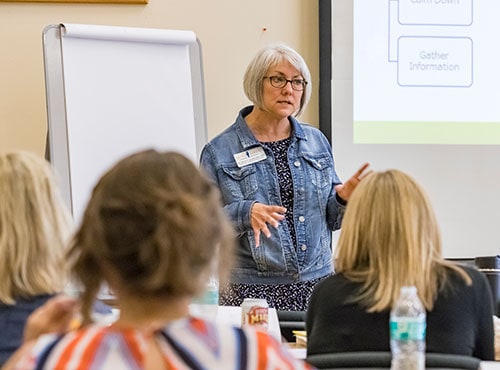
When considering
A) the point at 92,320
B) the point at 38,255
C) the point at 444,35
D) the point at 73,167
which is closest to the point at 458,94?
the point at 444,35

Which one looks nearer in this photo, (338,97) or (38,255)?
(38,255)

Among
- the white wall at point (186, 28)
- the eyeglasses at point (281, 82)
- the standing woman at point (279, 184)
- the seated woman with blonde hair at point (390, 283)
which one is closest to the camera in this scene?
the seated woman with blonde hair at point (390, 283)

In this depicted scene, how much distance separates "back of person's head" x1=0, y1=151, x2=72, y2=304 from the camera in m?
1.76

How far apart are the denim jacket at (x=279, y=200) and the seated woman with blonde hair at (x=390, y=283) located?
1.05 m

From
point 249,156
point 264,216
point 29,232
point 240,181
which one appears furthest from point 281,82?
point 29,232

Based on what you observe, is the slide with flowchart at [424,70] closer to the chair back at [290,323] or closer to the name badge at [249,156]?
the name badge at [249,156]

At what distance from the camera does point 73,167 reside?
3510 millimetres

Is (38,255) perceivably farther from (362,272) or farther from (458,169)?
(458,169)

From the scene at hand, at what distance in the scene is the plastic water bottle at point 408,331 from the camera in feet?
5.70

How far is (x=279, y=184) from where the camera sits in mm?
3172

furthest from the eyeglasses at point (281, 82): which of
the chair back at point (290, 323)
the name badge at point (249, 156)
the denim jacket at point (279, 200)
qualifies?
the chair back at point (290, 323)

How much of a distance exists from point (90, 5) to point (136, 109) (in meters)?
0.65

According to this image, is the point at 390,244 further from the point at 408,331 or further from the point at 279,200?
the point at 279,200

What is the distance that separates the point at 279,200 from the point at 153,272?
204 centimetres
